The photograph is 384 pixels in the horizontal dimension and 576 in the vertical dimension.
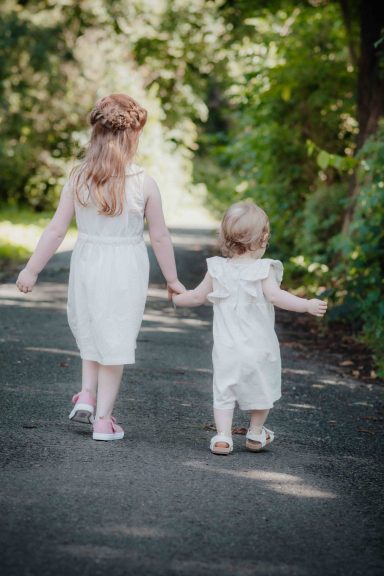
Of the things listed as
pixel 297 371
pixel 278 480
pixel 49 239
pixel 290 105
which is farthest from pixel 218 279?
pixel 290 105

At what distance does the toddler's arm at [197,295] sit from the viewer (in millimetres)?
5133

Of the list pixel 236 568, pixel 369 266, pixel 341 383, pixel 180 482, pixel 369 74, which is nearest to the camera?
pixel 236 568

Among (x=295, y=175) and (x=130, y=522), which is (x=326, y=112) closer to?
(x=295, y=175)

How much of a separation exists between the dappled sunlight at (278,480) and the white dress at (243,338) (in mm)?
467

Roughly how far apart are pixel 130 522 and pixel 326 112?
36.5 feet

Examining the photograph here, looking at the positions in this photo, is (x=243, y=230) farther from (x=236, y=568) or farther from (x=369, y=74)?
(x=369, y=74)

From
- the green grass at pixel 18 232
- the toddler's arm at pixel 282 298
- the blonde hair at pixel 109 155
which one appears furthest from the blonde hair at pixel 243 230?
the green grass at pixel 18 232

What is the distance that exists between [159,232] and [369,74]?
24.0 ft

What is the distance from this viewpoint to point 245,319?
199 inches

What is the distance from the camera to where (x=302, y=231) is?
44.6 feet

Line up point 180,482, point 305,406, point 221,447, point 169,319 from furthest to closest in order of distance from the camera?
point 169,319, point 305,406, point 221,447, point 180,482

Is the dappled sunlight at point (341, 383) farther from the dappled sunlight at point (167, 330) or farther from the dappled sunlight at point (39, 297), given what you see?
the dappled sunlight at point (39, 297)

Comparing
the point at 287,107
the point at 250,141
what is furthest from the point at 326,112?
the point at 250,141

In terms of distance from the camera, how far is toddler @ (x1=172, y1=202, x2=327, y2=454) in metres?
5.01
